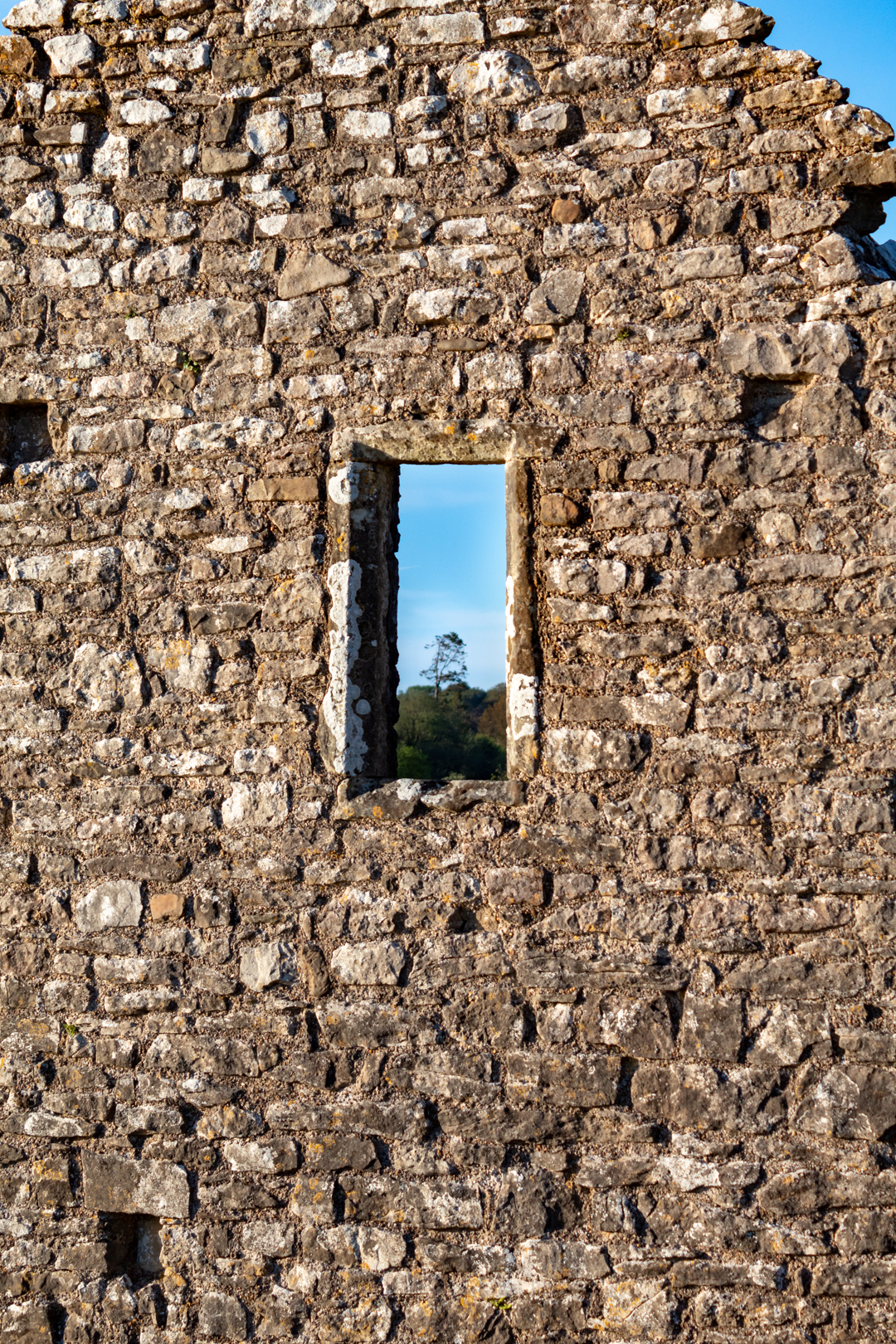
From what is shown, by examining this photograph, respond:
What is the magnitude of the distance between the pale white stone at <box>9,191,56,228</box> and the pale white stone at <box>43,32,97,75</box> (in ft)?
1.50

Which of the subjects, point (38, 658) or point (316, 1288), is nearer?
point (316, 1288)

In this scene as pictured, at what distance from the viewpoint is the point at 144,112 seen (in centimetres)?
374

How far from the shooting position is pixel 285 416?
140 inches

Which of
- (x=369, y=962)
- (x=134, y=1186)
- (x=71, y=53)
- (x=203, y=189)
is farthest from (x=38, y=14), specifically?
(x=134, y=1186)

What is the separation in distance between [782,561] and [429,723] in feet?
8.25

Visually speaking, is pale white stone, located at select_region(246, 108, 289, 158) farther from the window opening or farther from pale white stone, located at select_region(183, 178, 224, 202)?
the window opening

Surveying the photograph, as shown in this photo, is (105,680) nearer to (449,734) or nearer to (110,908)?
(110,908)

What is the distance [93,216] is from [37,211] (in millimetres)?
217

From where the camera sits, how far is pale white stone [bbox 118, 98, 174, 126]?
3.73 meters

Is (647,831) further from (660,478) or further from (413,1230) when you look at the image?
(413,1230)

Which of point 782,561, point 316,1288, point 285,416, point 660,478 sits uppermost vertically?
point 285,416

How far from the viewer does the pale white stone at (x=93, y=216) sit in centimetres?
374

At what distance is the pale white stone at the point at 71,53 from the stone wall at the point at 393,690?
16 mm

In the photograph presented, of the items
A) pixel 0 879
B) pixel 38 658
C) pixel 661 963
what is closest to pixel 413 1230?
pixel 661 963
